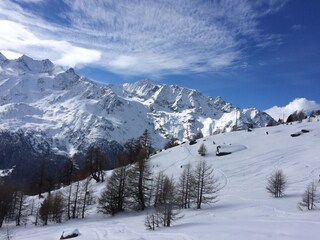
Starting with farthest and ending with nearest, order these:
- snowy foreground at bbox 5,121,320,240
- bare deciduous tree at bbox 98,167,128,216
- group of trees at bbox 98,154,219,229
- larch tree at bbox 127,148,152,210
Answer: bare deciduous tree at bbox 98,167,128,216
larch tree at bbox 127,148,152,210
group of trees at bbox 98,154,219,229
snowy foreground at bbox 5,121,320,240

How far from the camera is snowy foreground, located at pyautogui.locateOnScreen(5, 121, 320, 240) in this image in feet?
101

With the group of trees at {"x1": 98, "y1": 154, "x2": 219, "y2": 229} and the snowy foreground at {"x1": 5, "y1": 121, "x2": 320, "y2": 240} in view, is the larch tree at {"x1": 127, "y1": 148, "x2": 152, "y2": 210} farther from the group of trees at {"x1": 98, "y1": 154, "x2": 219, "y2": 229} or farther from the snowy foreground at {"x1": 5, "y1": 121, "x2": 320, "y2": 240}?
the snowy foreground at {"x1": 5, "y1": 121, "x2": 320, "y2": 240}

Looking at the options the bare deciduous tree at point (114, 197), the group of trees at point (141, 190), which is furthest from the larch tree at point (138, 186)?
the bare deciduous tree at point (114, 197)

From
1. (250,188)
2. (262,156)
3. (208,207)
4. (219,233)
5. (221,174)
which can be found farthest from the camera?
(262,156)

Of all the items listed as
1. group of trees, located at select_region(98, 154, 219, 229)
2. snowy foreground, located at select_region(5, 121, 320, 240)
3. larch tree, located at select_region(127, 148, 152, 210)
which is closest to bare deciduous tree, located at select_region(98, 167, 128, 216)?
group of trees, located at select_region(98, 154, 219, 229)

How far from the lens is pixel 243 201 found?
5244 centimetres

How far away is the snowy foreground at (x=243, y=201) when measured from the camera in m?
30.6

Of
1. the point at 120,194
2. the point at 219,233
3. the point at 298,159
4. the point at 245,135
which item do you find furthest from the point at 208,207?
the point at 245,135

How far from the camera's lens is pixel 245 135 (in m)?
117

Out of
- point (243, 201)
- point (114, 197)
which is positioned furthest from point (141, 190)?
point (243, 201)

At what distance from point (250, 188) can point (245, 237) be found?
128 ft

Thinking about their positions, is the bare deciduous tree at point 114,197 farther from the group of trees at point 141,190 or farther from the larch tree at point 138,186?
the larch tree at point 138,186

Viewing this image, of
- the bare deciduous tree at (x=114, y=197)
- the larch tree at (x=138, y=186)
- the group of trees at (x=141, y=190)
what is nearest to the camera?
the group of trees at (x=141, y=190)

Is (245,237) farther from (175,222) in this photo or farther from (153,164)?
(153,164)
